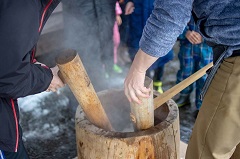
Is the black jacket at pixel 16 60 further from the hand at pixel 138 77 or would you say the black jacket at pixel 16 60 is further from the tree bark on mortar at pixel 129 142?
the hand at pixel 138 77

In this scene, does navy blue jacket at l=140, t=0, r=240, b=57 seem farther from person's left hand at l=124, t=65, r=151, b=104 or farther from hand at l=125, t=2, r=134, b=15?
hand at l=125, t=2, r=134, b=15

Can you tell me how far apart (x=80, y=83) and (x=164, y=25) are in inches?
25.5

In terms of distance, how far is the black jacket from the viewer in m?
1.69

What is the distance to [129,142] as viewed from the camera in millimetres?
1932

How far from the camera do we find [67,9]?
3678 millimetres

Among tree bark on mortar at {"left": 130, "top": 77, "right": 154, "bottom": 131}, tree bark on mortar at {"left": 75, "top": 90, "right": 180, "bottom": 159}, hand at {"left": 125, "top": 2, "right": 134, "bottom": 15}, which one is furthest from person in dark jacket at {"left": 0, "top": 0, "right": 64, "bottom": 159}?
hand at {"left": 125, "top": 2, "right": 134, "bottom": 15}

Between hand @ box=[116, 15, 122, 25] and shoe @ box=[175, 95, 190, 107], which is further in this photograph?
hand @ box=[116, 15, 122, 25]

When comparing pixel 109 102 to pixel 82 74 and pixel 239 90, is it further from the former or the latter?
pixel 239 90

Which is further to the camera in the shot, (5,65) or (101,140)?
(101,140)

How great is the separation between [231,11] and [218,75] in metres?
0.36

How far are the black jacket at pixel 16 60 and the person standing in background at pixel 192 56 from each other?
203 centimetres

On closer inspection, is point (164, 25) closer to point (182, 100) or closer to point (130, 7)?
point (130, 7)

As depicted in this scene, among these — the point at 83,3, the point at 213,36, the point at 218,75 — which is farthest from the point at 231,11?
the point at 83,3

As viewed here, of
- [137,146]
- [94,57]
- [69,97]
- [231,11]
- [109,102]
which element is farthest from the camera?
[69,97]
